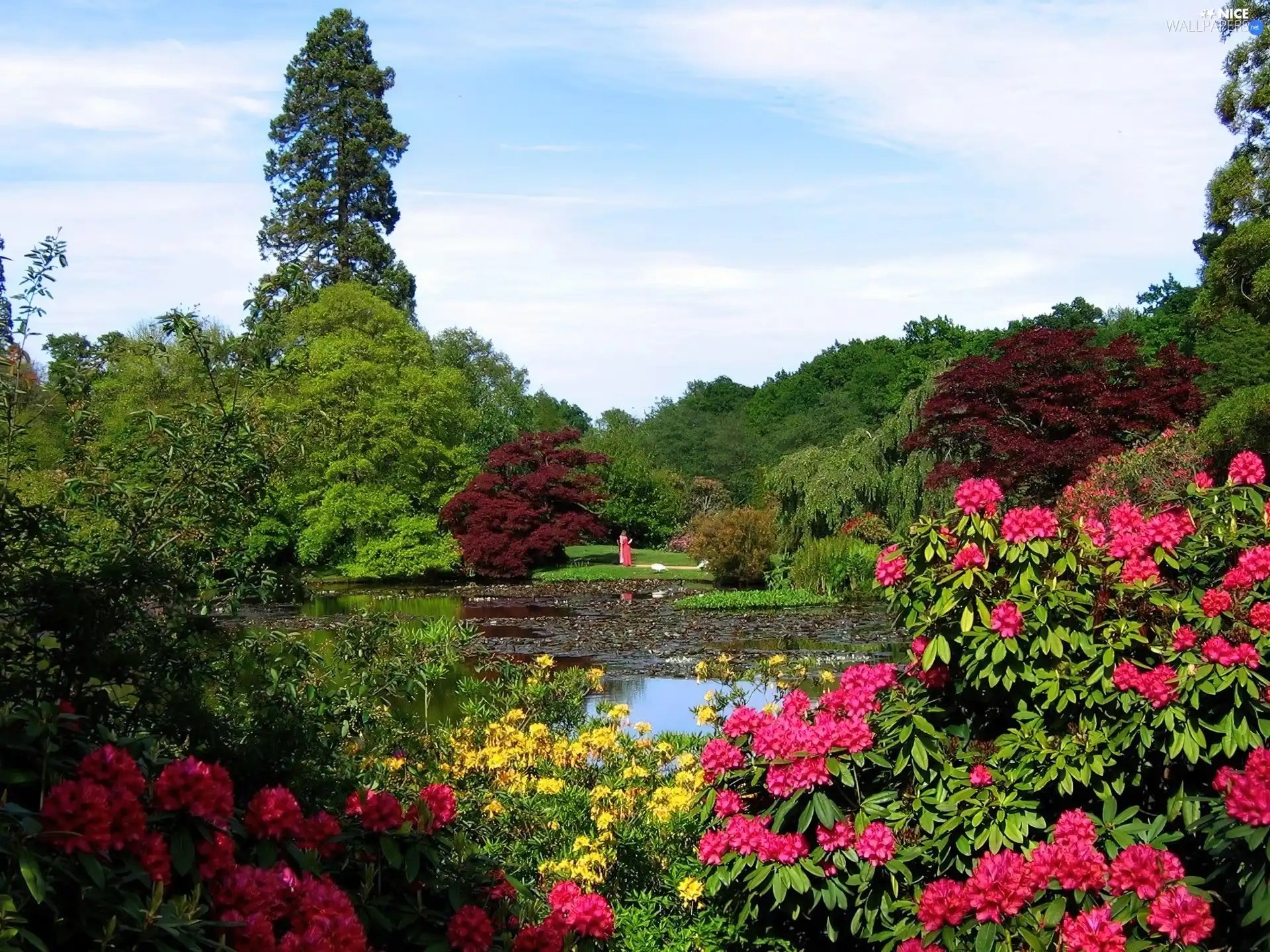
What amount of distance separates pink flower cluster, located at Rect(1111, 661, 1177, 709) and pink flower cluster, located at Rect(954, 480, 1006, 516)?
0.68 m

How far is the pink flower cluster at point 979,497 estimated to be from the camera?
13.1ft

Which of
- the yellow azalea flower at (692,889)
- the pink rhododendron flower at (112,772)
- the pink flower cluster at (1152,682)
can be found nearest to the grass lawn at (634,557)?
the yellow azalea flower at (692,889)

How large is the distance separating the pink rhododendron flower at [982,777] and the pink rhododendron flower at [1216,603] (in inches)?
33.3

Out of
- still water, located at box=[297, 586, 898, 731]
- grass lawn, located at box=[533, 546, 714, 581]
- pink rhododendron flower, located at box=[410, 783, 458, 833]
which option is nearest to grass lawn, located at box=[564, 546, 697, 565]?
grass lawn, located at box=[533, 546, 714, 581]

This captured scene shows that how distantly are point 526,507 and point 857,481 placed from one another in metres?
10.2

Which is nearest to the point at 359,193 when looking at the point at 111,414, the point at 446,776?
the point at 111,414

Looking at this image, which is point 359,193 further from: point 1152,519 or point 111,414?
point 1152,519

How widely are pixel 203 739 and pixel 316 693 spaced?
0.82 metres

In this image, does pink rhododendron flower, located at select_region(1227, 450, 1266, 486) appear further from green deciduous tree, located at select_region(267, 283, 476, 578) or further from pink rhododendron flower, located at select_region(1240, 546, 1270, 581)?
green deciduous tree, located at select_region(267, 283, 476, 578)

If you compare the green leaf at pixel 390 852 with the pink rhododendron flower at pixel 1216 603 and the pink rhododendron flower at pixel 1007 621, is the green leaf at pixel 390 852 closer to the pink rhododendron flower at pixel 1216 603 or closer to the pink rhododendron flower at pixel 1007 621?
the pink rhododendron flower at pixel 1007 621

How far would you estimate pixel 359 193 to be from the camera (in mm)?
36281

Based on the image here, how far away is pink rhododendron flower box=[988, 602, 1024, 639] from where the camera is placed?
12.3 ft

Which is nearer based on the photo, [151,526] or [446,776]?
[151,526]

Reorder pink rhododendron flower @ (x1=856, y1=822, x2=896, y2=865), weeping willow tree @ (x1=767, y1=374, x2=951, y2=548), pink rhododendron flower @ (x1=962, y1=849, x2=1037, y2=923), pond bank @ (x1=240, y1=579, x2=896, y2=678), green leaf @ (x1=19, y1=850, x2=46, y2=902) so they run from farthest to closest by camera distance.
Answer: weeping willow tree @ (x1=767, y1=374, x2=951, y2=548), pond bank @ (x1=240, y1=579, x2=896, y2=678), pink rhododendron flower @ (x1=856, y1=822, x2=896, y2=865), pink rhododendron flower @ (x1=962, y1=849, x2=1037, y2=923), green leaf @ (x1=19, y1=850, x2=46, y2=902)
